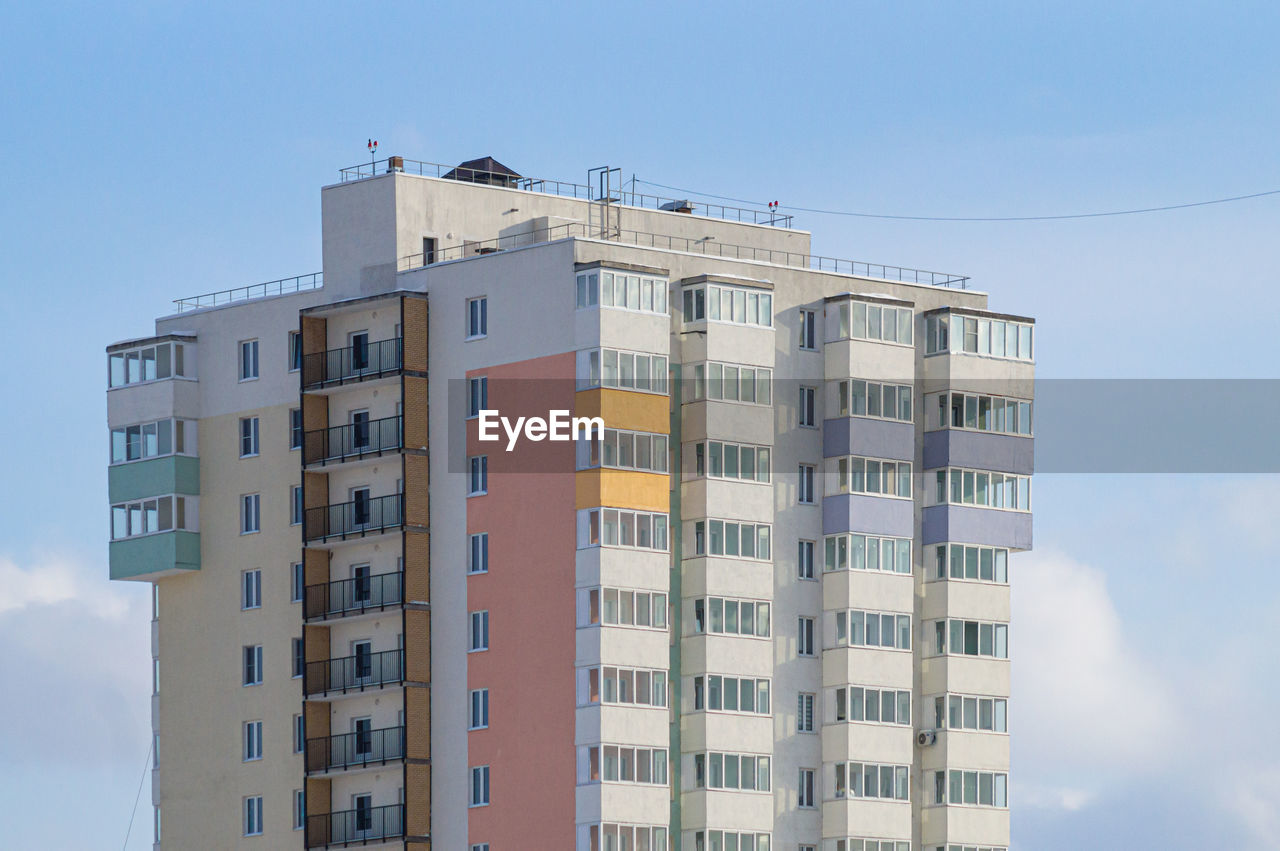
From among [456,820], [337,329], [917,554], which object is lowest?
[456,820]

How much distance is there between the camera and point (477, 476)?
119 metres

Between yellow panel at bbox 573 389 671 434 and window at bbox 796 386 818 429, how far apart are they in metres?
7.29

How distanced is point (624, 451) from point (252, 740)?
891 inches

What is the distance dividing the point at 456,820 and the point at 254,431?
2043 centimetres

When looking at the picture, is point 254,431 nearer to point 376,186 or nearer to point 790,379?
point 376,186

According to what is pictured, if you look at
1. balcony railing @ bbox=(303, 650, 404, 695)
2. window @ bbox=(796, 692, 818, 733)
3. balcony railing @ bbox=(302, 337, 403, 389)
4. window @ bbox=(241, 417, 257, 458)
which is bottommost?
window @ bbox=(796, 692, 818, 733)

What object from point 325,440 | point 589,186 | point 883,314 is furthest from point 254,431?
point 883,314

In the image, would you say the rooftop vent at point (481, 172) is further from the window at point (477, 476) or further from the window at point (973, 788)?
the window at point (973, 788)

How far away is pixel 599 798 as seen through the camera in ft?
372

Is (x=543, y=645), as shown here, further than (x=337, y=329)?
No

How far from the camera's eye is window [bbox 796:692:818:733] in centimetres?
12094

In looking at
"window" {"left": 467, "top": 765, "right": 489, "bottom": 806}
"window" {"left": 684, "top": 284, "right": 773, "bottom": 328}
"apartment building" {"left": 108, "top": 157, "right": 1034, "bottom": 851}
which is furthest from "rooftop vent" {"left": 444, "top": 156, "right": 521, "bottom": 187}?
"window" {"left": 467, "top": 765, "right": 489, "bottom": 806}

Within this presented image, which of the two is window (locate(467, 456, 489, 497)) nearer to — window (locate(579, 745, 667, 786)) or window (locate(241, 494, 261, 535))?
window (locate(579, 745, 667, 786))

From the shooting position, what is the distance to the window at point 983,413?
126 meters
